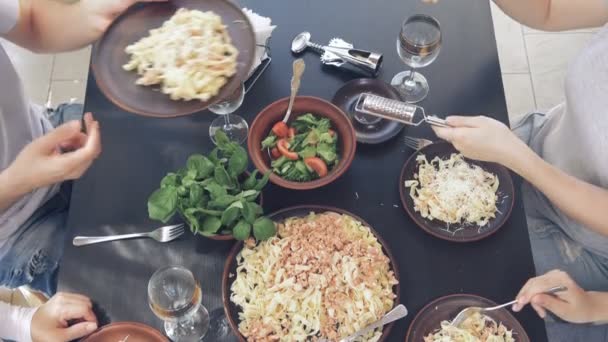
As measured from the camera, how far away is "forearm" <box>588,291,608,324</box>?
1437 millimetres

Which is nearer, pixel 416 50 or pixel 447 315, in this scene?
pixel 447 315

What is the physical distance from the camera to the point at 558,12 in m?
1.58

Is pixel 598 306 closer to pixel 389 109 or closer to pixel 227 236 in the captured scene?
pixel 389 109

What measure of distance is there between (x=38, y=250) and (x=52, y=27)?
68cm

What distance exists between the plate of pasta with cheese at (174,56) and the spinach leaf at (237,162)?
0.15 meters

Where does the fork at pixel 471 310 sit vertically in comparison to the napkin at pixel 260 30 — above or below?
below

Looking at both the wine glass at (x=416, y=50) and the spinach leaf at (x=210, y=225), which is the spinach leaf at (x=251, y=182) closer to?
the spinach leaf at (x=210, y=225)

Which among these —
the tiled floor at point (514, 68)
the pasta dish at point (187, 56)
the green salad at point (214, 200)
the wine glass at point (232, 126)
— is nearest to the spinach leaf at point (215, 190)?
the green salad at point (214, 200)

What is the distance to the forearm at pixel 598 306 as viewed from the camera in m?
1.44

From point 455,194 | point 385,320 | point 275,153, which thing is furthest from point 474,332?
point 275,153

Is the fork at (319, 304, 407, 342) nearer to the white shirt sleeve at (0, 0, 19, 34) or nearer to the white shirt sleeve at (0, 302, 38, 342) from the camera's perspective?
the white shirt sleeve at (0, 302, 38, 342)

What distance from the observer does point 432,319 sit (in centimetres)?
137

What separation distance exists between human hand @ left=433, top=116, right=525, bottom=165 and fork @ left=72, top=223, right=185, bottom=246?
76cm

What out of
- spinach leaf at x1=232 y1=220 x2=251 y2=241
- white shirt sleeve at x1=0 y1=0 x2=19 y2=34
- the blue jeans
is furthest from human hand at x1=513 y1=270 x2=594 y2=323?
white shirt sleeve at x1=0 y1=0 x2=19 y2=34
